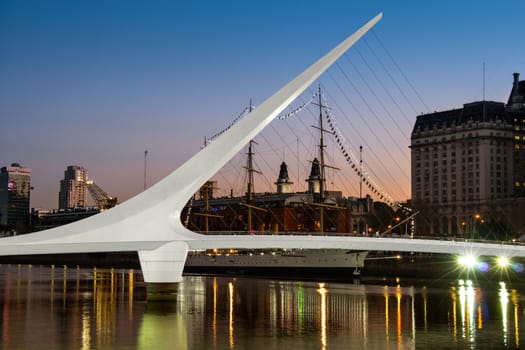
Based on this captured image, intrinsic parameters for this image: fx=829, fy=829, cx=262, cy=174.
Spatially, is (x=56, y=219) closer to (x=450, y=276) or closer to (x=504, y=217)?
(x=504, y=217)

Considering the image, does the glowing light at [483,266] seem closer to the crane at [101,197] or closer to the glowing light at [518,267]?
the glowing light at [518,267]

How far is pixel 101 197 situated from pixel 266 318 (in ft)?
322

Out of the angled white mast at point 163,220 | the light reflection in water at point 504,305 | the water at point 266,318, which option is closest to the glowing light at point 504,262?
the light reflection in water at point 504,305

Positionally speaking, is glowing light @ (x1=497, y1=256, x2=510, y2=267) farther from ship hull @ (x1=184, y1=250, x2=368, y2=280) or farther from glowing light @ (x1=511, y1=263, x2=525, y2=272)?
ship hull @ (x1=184, y1=250, x2=368, y2=280)

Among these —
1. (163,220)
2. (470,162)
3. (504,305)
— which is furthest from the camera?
(470,162)

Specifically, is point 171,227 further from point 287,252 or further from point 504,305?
point 287,252

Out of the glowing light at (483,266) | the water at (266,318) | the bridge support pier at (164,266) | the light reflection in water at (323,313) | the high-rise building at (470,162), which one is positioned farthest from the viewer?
the high-rise building at (470,162)

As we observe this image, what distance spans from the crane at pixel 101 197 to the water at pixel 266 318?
239 ft

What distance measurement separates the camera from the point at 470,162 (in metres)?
120

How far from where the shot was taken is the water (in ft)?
79.4

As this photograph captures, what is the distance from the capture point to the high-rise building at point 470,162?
116875 mm

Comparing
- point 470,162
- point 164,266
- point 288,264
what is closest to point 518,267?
point 288,264

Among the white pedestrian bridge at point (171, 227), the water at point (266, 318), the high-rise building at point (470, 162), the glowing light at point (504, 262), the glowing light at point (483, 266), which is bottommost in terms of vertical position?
the water at point (266, 318)

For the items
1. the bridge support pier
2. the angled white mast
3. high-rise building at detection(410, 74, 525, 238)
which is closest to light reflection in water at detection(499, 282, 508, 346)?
the angled white mast
